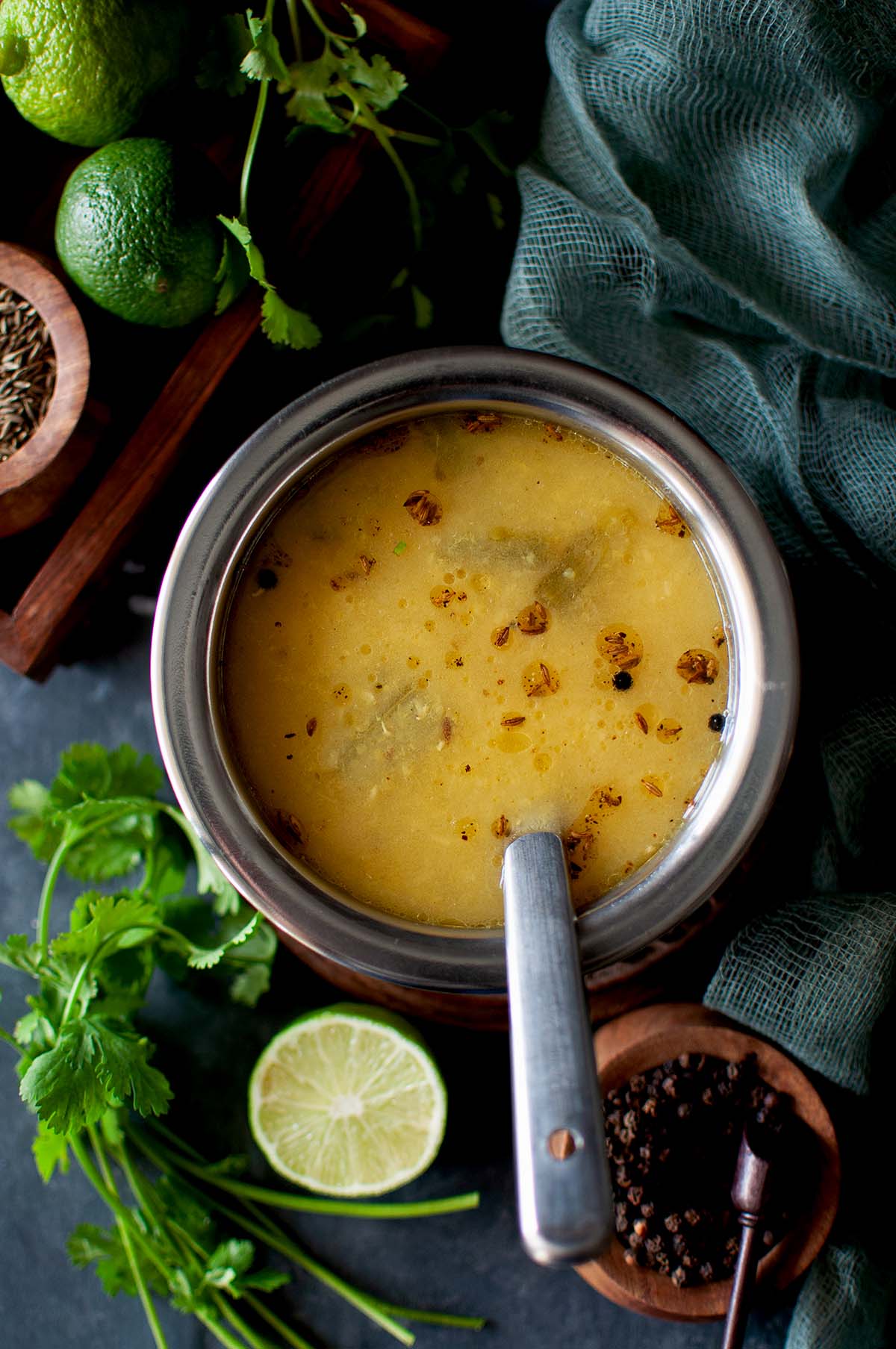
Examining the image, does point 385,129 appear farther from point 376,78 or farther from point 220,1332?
point 220,1332

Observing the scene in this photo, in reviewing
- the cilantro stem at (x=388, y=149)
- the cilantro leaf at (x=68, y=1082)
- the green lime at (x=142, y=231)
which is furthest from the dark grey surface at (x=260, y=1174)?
the cilantro stem at (x=388, y=149)

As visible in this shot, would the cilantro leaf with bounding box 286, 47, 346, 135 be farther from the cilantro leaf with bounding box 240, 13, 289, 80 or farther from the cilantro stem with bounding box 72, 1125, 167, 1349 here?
the cilantro stem with bounding box 72, 1125, 167, 1349

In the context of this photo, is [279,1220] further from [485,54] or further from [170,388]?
[485,54]

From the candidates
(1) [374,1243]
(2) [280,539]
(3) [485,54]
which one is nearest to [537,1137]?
(2) [280,539]

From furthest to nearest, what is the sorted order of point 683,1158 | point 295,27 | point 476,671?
1. point 683,1158
2. point 295,27
3. point 476,671

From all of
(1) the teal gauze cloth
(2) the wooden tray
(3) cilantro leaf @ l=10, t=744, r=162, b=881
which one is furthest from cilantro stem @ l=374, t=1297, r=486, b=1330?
(2) the wooden tray

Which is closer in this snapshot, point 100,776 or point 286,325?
point 286,325

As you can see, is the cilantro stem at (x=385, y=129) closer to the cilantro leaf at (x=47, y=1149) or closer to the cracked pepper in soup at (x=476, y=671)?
the cracked pepper in soup at (x=476, y=671)

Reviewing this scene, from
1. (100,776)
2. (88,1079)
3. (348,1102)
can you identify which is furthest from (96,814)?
(348,1102)
